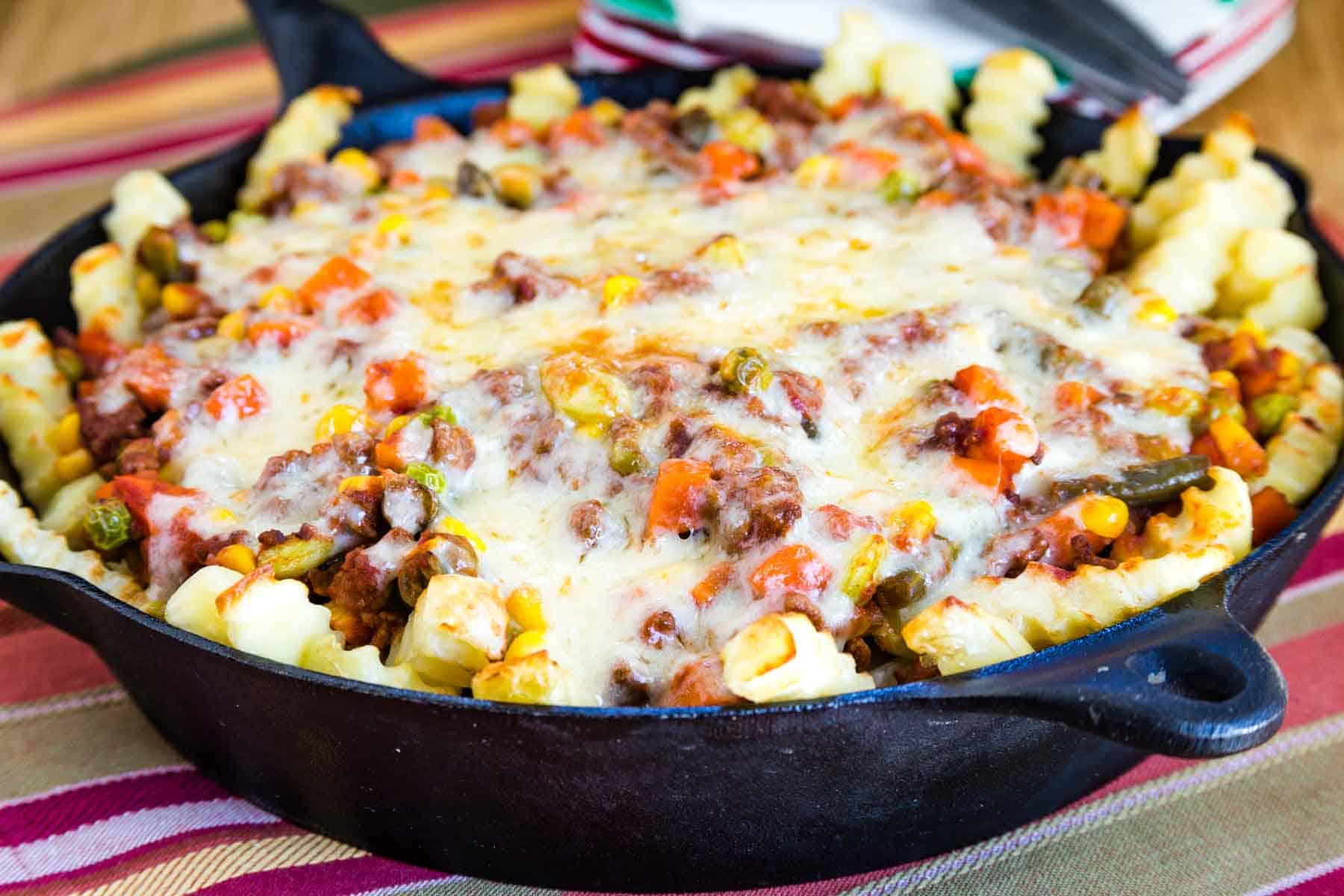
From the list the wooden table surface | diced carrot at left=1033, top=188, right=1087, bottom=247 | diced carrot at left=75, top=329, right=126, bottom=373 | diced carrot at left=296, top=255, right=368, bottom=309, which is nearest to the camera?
diced carrot at left=296, top=255, right=368, bottom=309

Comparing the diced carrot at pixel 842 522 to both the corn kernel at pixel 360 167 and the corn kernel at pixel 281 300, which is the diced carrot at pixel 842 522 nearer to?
the corn kernel at pixel 281 300

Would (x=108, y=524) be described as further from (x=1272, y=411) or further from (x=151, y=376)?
(x=1272, y=411)

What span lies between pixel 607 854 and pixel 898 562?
2.33ft

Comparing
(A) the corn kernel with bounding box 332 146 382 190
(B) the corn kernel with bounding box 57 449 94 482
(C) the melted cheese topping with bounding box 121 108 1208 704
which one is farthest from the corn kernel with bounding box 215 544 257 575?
(A) the corn kernel with bounding box 332 146 382 190

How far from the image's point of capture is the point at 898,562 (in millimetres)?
2445

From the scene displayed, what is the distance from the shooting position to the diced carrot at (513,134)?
4016 millimetres

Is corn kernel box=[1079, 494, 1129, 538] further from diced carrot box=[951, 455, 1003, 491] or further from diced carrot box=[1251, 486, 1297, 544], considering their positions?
diced carrot box=[1251, 486, 1297, 544]

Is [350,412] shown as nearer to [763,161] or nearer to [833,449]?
[833,449]

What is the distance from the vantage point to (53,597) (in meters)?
2.45

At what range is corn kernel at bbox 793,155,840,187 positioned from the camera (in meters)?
3.63

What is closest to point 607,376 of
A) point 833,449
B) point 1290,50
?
point 833,449

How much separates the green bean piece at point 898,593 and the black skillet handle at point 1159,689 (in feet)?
1.08

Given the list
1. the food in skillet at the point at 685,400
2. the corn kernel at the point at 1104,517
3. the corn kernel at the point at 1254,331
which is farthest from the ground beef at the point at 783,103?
the corn kernel at the point at 1104,517

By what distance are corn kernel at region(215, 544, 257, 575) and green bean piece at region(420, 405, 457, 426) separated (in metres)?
0.43
